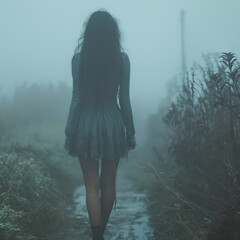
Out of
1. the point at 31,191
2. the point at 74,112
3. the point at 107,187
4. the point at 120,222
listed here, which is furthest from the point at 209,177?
the point at 31,191

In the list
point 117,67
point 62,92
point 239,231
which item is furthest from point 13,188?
point 62,92

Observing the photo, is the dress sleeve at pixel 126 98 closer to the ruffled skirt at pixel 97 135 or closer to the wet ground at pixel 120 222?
the ruffled skirt at pixel 97 135

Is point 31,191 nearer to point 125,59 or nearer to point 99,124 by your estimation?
point 99,124

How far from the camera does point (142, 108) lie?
74.3ft

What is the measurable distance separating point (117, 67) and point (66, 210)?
2246 mm

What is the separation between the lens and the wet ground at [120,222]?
141 inches

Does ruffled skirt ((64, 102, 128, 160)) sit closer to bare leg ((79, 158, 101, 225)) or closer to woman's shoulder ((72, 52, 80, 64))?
bare leg ((79, 158, 101, 225))

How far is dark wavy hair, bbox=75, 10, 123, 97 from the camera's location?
2.93m

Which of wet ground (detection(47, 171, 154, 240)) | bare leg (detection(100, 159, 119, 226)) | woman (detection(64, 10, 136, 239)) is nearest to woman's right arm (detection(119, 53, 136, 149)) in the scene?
woman (detection(64, 10, 136, 239))

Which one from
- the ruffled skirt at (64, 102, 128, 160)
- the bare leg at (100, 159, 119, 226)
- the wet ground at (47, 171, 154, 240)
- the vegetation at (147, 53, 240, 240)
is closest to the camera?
the vegetation at (147, 53, 240, 240)

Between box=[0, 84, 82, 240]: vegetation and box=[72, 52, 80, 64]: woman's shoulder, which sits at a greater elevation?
box=[72, 52, 80, 64]: woman's shoulder

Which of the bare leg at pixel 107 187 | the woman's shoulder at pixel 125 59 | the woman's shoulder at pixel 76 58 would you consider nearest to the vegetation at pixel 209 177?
the bare leg at pixel 107 187

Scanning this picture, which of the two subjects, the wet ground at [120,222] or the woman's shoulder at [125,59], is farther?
the wet ground at [120,222]

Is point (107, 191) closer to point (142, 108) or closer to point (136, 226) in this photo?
point (136, 226)
